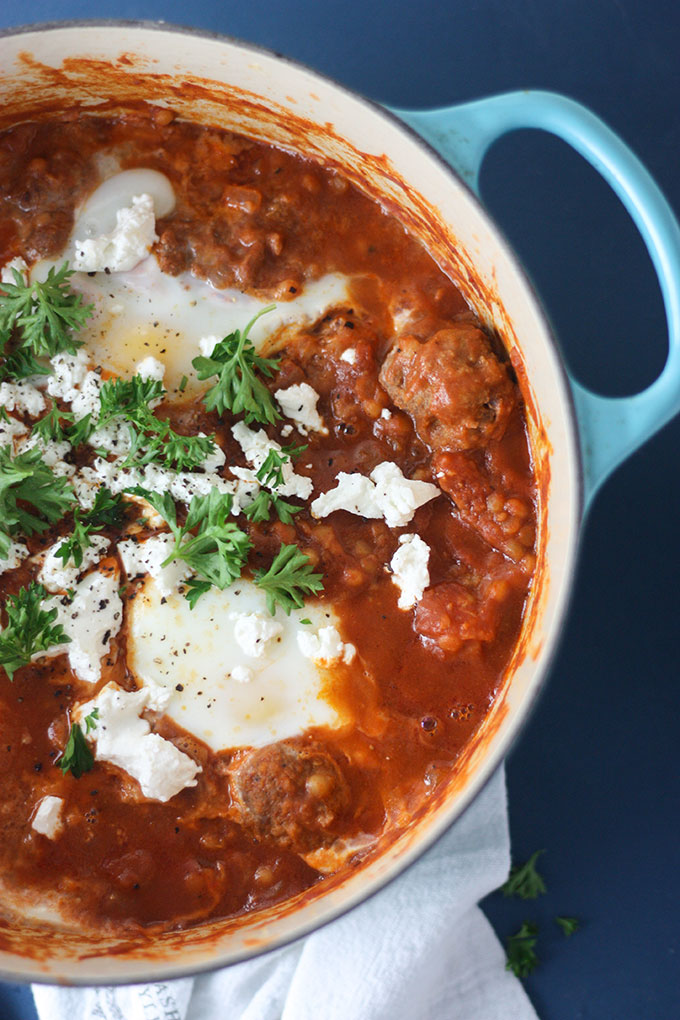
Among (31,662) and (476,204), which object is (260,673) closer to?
(31,662)

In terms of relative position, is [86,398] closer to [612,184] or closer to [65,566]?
[65,566]

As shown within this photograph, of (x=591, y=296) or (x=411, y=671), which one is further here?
(x=591, y=296)

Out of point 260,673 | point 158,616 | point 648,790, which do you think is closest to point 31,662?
point 158,616

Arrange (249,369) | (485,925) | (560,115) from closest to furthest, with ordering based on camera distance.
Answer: (560,115) < (249,369) < (485,925)

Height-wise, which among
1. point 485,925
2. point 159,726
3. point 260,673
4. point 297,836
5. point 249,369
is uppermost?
point 249,369

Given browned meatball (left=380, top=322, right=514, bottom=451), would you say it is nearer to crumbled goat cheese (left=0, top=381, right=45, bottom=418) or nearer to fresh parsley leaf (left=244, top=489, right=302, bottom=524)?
fresh parsley leaf (left=244, top=489, right=302, bottom=524)

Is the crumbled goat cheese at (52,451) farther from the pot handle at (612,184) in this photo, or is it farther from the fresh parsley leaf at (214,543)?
the pot handle at (612,184)
